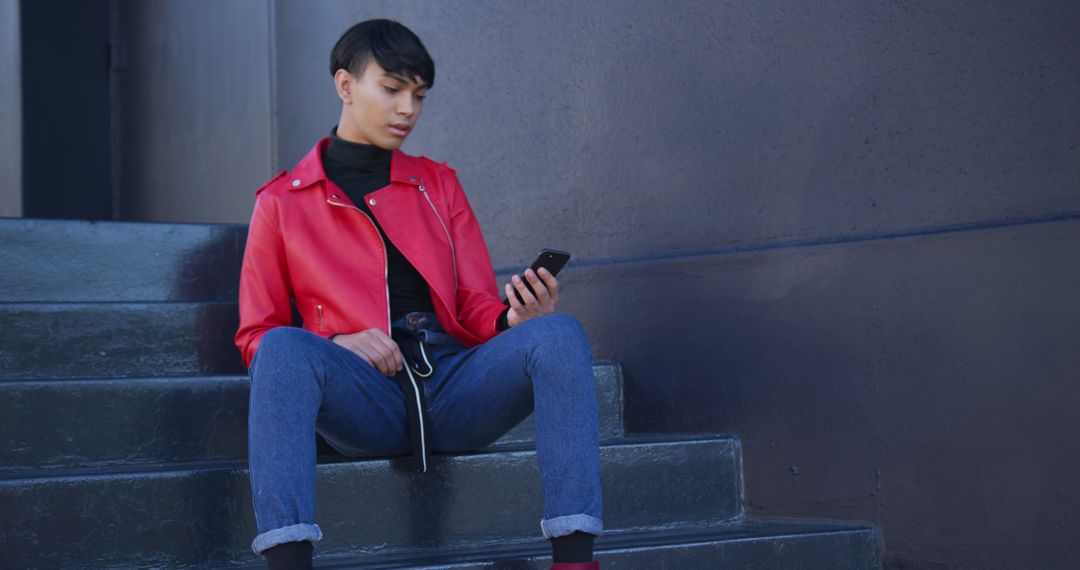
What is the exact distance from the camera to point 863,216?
3.36m

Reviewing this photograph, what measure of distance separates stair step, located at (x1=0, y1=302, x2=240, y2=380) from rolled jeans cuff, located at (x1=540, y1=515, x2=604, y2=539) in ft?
4.95

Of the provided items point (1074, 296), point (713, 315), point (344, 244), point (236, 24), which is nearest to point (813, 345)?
point (713, 315)

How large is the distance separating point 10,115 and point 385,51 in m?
3.06

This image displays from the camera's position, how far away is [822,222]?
345cm

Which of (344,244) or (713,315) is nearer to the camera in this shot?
(344,244)

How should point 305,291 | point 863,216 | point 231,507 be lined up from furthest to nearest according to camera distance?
point 863,216 < point 305,291 < point 231,507

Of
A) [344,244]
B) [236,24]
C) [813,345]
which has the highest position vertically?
[236,24]

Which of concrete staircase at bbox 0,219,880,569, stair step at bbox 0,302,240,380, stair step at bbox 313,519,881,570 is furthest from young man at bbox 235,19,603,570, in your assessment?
stair step at bbox 0,302,240,380

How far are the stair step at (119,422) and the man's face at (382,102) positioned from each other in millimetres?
749

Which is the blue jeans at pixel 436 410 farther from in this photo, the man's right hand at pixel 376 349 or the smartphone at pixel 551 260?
the smartphone at pixel 551 260

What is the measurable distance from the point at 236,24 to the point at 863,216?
350 centimetres

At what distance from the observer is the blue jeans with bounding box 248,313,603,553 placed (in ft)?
7.66

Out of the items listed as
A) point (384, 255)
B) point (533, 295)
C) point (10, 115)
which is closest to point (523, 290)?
point (533, 295)

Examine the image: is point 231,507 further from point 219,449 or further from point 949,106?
point 949,106
